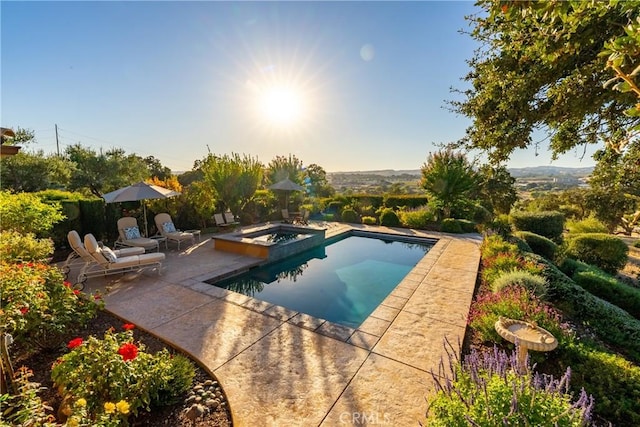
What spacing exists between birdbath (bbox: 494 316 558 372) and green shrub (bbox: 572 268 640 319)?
5110 millimetres

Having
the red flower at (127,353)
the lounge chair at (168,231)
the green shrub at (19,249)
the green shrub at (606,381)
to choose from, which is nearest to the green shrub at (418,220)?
the lounge chair at (168,231)

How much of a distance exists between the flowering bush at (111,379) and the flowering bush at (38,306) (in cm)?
82

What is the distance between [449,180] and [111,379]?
45.6 ft

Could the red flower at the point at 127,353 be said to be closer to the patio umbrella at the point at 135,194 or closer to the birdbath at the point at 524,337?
the birdbath at the point at 524,337

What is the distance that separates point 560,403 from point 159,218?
35.2ft

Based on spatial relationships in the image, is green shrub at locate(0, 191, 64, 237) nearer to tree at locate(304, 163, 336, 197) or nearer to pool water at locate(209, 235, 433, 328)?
pool water at locate(209, 235, 433, 328)

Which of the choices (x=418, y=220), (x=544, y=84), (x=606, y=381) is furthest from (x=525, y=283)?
(x=418, y=220)

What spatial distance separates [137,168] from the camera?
1029 inches

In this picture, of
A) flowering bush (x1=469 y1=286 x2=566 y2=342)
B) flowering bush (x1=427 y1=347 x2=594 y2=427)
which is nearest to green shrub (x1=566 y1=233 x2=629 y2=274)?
flowering bush (x1=469 y1=286 x2=566 y2=342)

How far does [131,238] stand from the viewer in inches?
332

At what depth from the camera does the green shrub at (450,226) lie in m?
12.4

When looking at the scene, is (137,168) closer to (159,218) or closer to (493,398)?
(159,218)

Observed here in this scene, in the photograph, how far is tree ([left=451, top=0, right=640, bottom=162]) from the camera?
110 inches

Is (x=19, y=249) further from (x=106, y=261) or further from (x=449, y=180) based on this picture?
(x=449, y=180)
